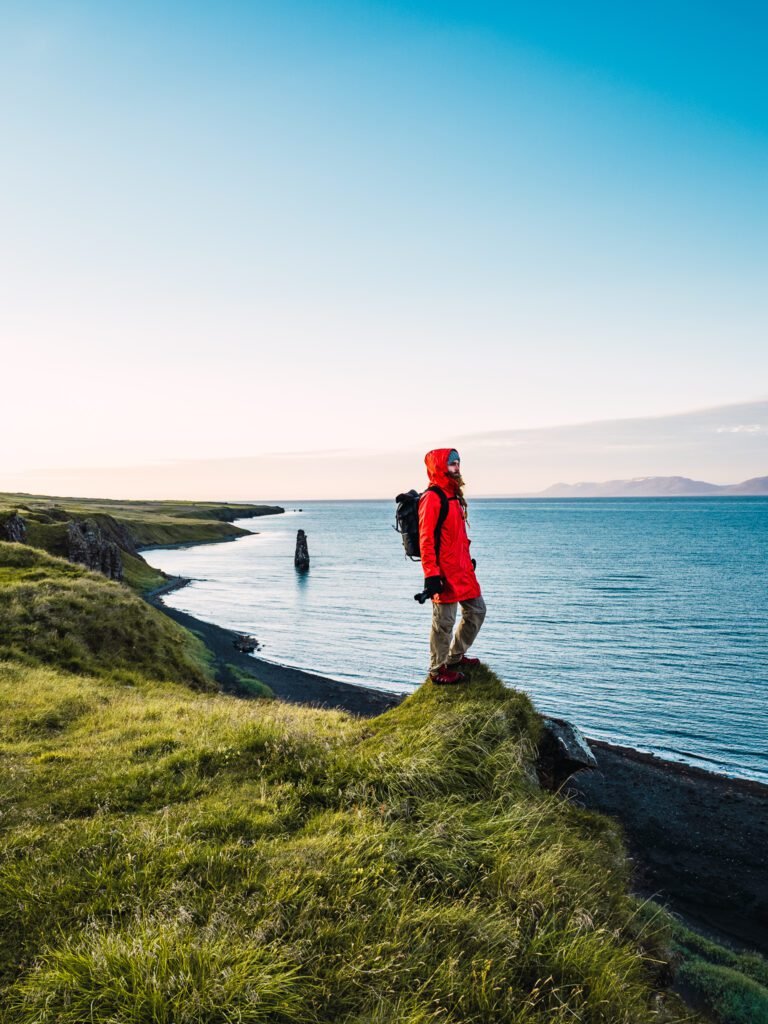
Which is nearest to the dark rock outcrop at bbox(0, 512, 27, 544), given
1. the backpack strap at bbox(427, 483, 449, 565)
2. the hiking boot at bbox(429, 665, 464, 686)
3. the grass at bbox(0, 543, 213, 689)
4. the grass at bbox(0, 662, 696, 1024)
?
the grass at bbox(0, 543, 213, 689)

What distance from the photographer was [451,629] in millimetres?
9773

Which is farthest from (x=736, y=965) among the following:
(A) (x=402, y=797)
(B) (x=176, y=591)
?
(B) (x=176, y=591)

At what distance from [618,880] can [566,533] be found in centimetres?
15756

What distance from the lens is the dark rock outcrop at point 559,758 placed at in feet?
32.0

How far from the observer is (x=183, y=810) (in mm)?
6598

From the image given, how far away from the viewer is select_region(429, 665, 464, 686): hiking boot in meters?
10.1

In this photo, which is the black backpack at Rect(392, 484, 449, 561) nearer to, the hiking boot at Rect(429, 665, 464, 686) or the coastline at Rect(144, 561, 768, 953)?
the hiking boot at Rect(429, 665, 464, 686)

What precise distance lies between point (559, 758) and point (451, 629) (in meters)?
3.00

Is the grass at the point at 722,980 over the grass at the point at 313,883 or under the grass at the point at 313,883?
under

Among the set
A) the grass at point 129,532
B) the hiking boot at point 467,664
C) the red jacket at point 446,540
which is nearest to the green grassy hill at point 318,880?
the hiking boot at point 467,664

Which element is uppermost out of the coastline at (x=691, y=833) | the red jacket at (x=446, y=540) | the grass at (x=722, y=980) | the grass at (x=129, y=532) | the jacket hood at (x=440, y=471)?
the jacket hood at (x=440, y=471)

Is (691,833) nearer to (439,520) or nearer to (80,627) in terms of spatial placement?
(439,520)

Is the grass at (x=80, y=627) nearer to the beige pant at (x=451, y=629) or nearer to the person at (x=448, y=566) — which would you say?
the beige pant at (x=451, y=629)

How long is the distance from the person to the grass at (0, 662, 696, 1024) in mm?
1155
